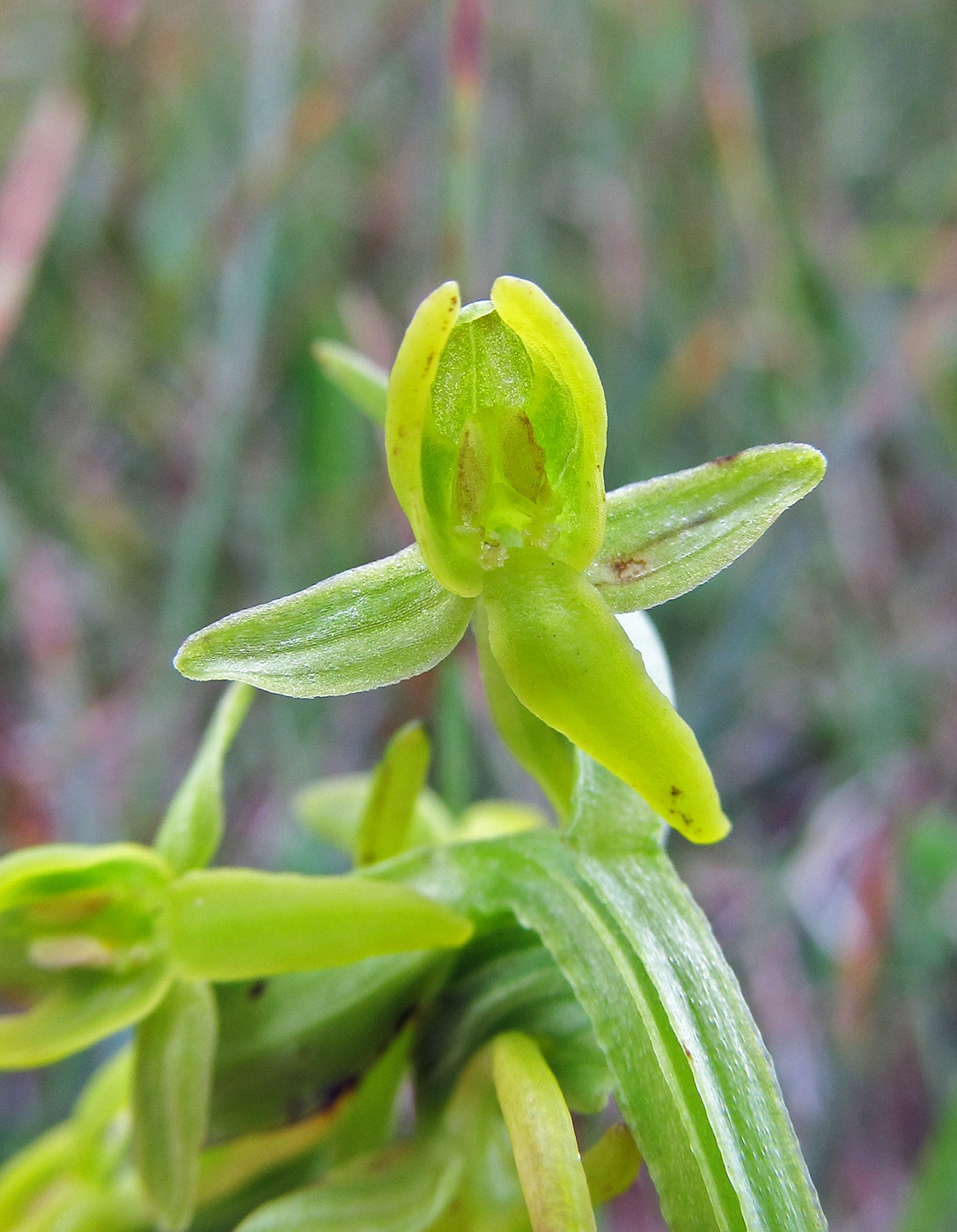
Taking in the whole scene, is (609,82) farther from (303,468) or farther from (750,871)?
(750,871)

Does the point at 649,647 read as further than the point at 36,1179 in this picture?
No

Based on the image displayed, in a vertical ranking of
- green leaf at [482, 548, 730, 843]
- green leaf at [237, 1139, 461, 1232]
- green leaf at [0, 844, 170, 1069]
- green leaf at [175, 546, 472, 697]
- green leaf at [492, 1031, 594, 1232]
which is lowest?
green leaf at [237, 1139, 461, 1232]

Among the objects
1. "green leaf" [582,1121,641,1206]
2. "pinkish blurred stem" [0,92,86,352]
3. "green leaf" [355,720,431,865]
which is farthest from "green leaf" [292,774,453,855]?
"pinkish blurred stem" [0,92,86,352]

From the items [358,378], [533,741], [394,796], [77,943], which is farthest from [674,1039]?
[358,378]

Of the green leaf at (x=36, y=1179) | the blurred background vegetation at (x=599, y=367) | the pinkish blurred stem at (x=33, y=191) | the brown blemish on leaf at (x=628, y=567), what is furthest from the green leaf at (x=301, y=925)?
the pinkish blurred stem at (x=33, y=191)

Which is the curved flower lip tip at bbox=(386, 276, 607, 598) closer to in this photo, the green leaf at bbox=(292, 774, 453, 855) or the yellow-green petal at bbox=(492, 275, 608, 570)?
the yellow-green petal at bbox=(492, 275, 608, 570)

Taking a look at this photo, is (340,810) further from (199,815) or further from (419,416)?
(419,416)
